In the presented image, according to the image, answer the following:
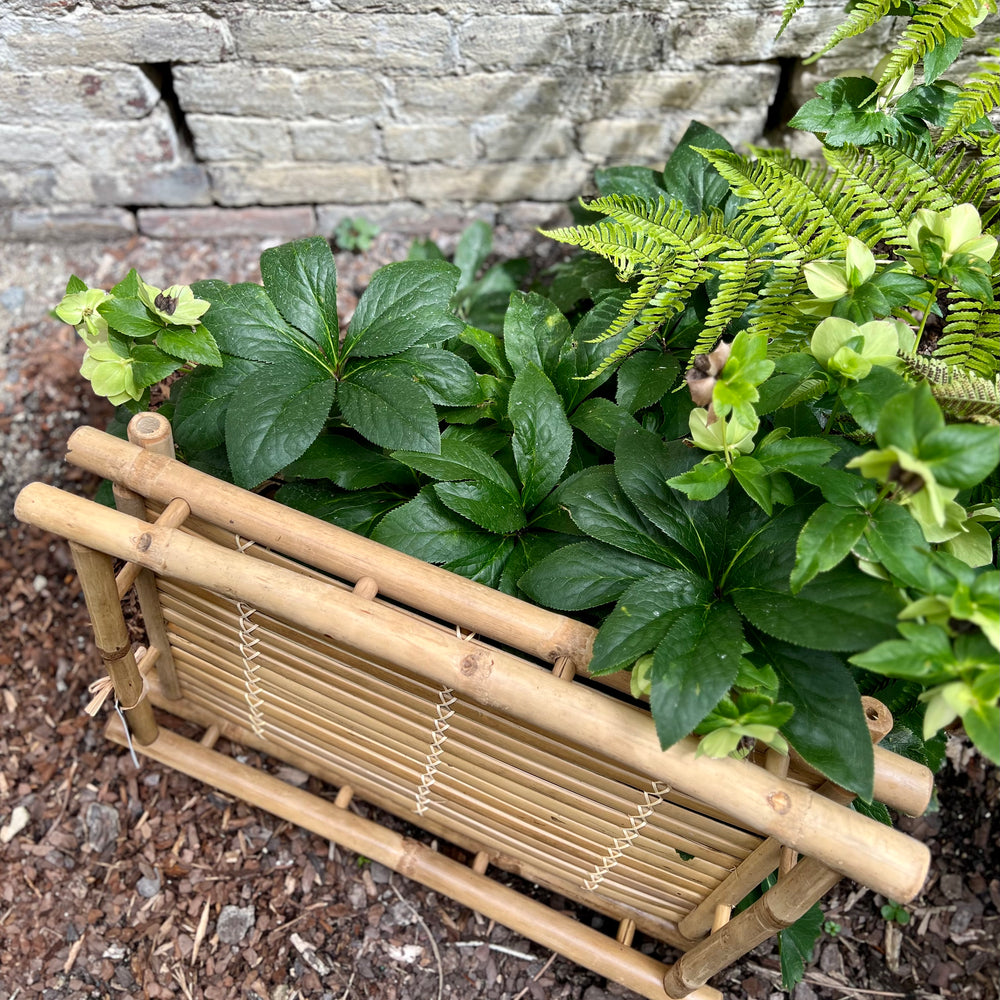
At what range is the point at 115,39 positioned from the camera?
6.20ft

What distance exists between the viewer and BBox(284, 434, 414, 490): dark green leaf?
4.66 ft

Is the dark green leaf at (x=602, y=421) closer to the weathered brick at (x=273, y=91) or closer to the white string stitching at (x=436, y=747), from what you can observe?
the white string stitching at (x=436, y=747)

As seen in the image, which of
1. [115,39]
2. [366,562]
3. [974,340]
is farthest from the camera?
[115,39]

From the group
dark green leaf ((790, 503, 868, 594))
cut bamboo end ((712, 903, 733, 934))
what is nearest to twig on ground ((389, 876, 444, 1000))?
cut bamboo end ((712, 903, 733, 934))

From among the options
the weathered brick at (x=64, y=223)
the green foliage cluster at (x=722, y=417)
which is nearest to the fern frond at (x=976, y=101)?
the green foliage cluster at (x=722, y=417)

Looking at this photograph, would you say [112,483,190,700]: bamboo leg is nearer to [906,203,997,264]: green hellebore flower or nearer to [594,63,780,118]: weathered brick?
[906,203,997,264]: green hellebore flower

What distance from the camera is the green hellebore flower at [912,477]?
93cm

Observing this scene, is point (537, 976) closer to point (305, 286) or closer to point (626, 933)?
point (626, 933)

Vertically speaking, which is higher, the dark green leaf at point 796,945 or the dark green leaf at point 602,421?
the dark green leaf at point 602,421

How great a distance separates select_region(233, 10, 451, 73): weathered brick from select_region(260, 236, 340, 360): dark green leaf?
682 mm

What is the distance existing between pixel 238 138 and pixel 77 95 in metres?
0.34

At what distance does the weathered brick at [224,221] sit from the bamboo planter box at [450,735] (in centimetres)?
119

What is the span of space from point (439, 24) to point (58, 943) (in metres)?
1.90

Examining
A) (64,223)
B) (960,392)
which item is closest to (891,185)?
(960,392)
